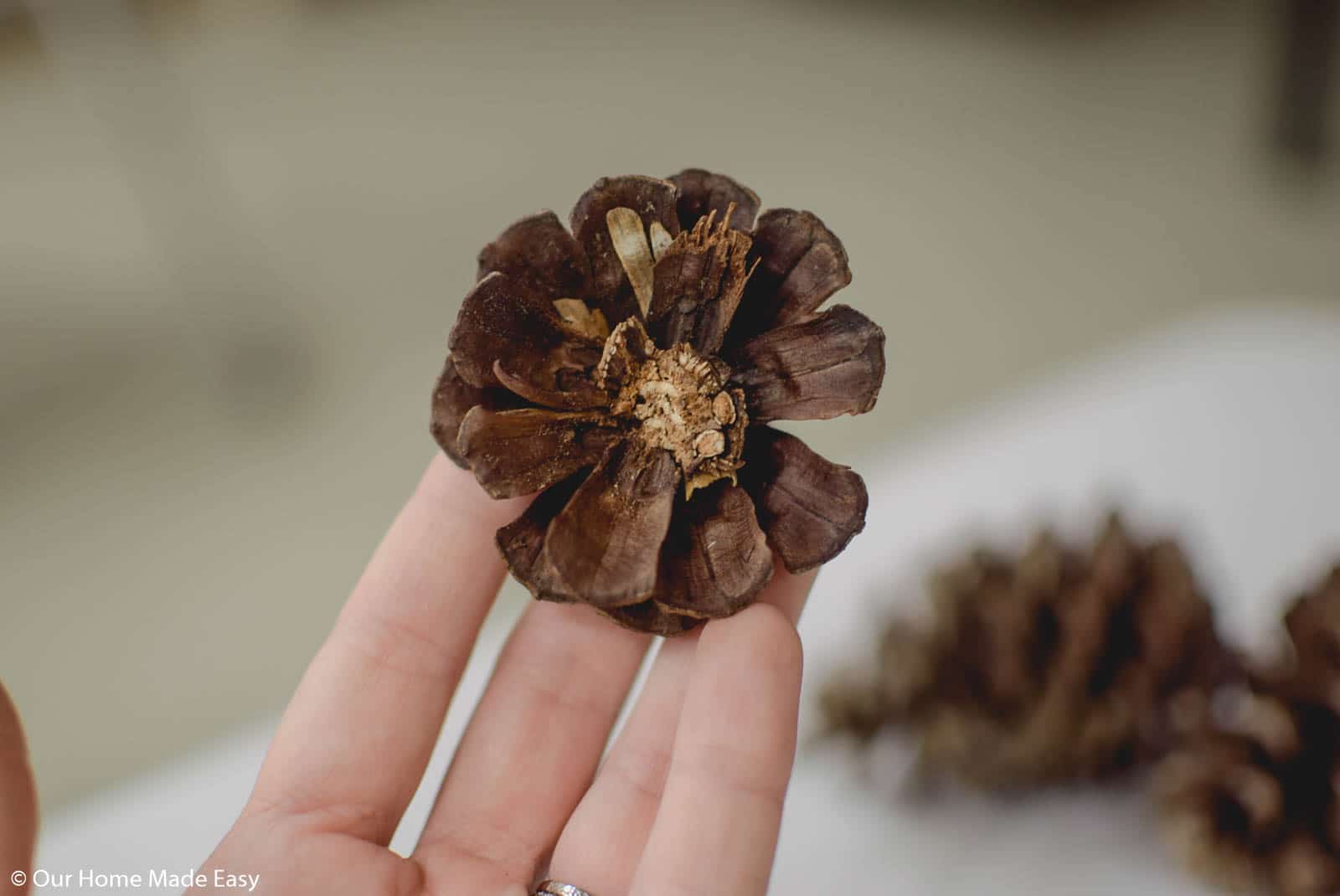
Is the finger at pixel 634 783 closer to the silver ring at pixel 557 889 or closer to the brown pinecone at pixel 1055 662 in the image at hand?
the silver ring at pixel 557 889

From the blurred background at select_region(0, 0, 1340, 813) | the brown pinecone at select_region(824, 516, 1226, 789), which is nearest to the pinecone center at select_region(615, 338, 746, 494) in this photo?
the brown pinecone at select_region(824, 516, 1226, 789)

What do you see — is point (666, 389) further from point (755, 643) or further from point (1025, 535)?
point (1025, 535)

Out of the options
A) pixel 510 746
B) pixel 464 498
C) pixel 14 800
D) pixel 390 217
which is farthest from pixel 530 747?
pixel 390 217

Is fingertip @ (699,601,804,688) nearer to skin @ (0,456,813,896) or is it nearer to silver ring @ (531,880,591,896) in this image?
skin @ (0,456,813,896)

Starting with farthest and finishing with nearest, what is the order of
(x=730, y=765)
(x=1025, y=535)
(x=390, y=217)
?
(x=390, y=217) → (x=1025, y=535) → (x=730, y=765)

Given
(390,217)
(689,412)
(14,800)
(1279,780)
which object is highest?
(390,217)

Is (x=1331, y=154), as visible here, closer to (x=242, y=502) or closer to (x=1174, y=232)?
(x=1174, y=232)
